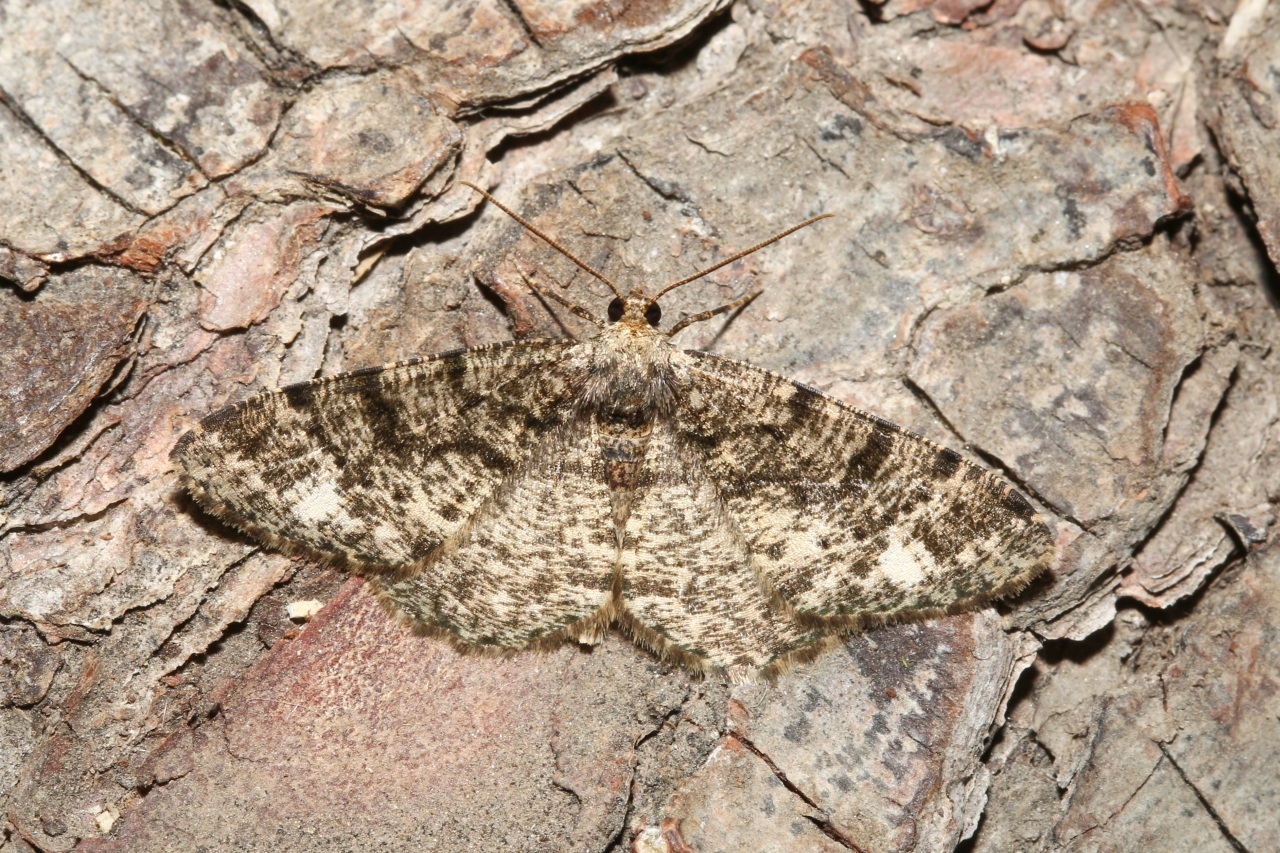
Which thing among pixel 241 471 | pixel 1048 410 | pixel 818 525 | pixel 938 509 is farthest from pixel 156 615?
→ pixel 1048 410

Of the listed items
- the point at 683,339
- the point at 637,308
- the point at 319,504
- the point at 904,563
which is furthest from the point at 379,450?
the point at 904,563

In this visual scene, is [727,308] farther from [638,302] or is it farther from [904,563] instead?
[904,563]

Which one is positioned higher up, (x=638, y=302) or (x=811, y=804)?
(x=638, y=302)

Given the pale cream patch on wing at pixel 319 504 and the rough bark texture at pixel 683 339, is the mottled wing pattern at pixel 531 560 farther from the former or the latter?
the pale cream patch on wing at pixel 319 504

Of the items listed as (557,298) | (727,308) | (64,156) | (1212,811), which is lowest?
(1212,811)

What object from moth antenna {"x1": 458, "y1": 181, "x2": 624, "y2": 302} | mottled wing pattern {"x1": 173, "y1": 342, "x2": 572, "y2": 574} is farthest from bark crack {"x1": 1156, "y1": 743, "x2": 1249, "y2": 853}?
mottled wing pattern {"x1": 173, "y1": 342, "x2": 572, "y2": 574}

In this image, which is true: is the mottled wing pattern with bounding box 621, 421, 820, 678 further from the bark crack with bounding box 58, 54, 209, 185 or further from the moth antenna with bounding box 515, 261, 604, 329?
the bark crack with bounding box 58, 54, 209, 185
